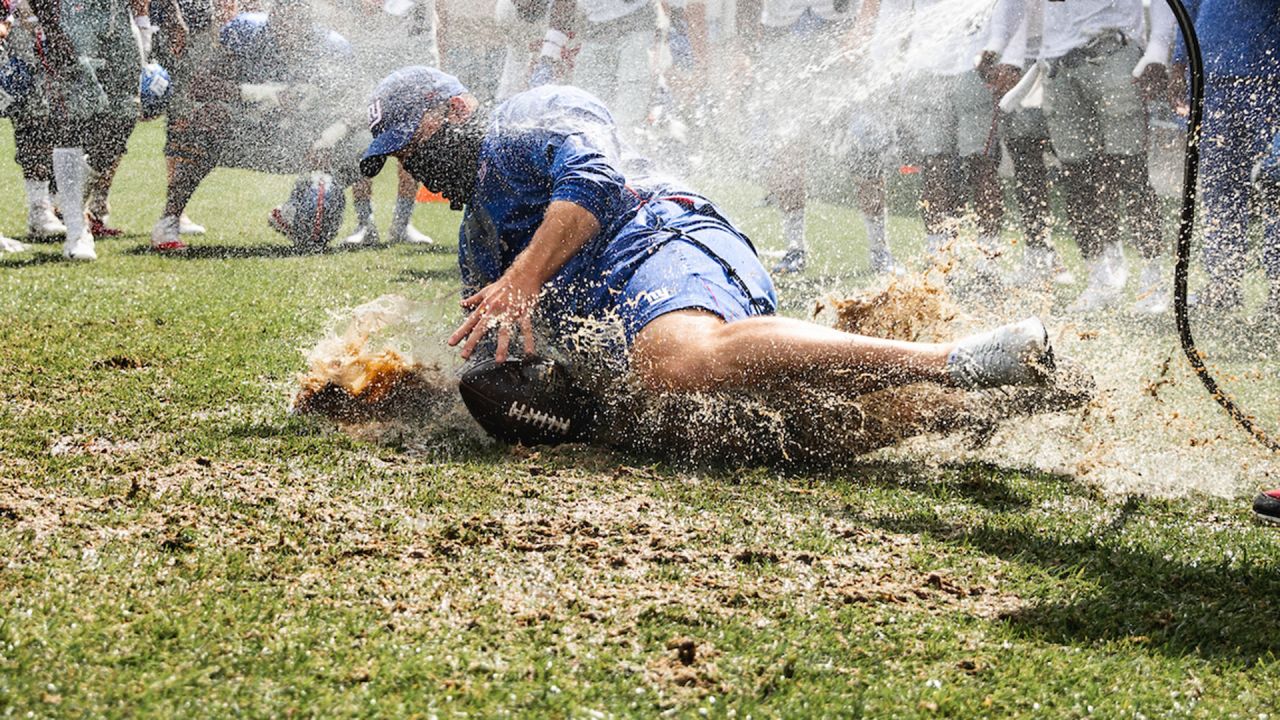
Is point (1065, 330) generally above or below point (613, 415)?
above

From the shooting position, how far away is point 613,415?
11.8 ft

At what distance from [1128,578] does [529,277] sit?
5.68ft

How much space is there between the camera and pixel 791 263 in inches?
323

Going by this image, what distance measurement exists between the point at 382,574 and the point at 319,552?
187 millimetres

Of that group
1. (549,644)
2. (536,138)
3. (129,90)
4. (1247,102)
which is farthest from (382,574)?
(129,90)

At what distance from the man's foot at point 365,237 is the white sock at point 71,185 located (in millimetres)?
1840

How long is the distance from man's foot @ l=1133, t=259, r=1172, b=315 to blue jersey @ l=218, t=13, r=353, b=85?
547cm

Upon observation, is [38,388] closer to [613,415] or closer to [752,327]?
[613,415]

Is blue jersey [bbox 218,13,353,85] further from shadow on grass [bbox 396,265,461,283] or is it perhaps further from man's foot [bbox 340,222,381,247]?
shadow on grass [bbox 396,265,461,283]

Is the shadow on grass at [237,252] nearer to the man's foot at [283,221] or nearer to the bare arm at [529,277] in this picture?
the man's foot at [283,221]

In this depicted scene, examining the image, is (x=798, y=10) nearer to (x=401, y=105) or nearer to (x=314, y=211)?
(x=314, y=211)

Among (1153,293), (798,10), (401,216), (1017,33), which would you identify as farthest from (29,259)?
(1153,293)

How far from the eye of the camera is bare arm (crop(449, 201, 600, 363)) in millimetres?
3412

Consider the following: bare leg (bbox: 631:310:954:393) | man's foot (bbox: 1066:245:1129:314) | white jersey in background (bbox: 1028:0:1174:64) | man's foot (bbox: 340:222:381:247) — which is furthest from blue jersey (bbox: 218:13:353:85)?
bare leg (bbox: 631:310:954:393)
